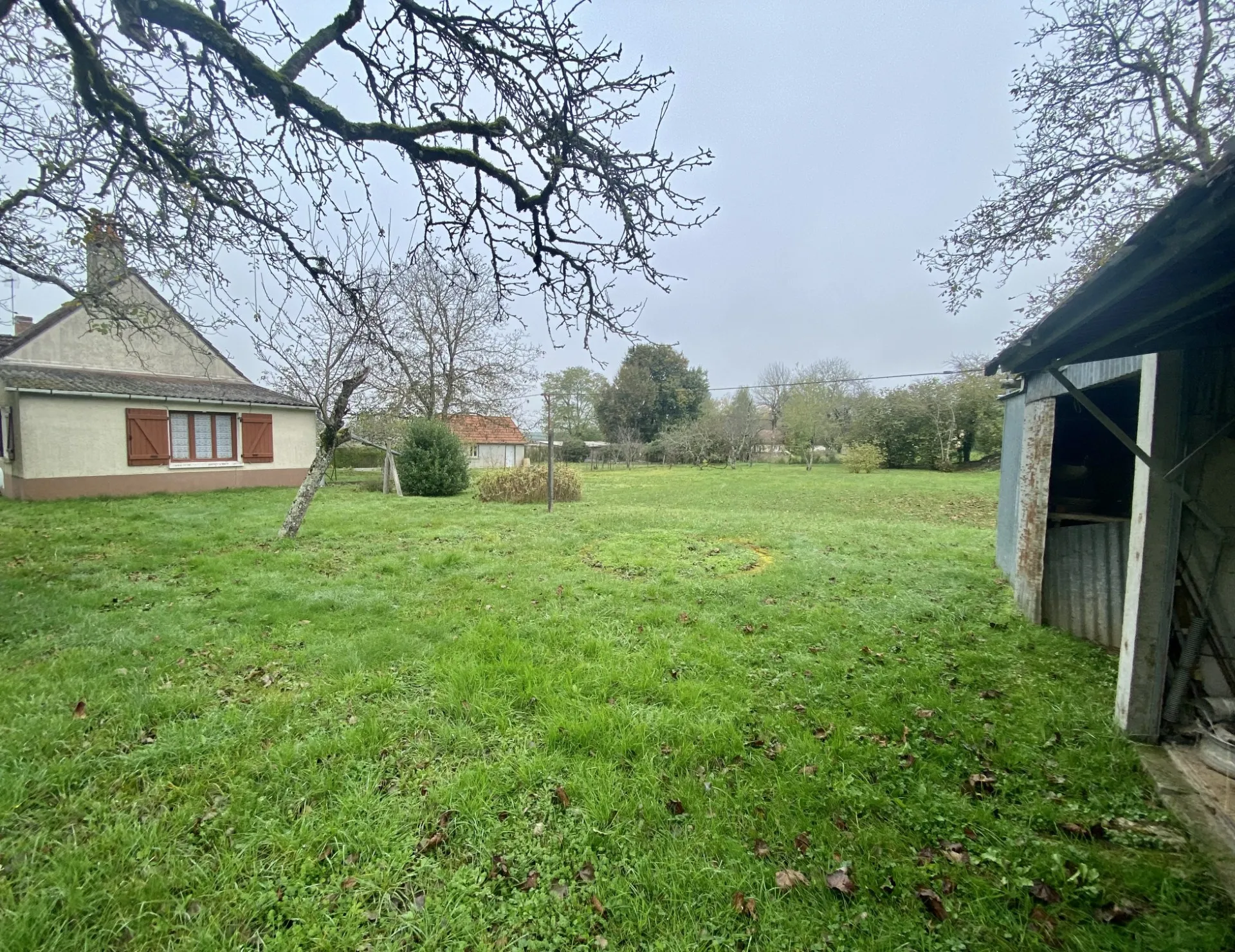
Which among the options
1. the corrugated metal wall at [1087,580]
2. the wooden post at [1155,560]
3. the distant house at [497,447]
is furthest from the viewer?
the distant house at [497,447]

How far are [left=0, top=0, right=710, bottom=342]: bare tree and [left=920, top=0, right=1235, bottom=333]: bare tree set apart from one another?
5737 millimetres

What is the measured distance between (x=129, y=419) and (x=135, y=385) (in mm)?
1124

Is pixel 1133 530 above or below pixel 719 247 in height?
below

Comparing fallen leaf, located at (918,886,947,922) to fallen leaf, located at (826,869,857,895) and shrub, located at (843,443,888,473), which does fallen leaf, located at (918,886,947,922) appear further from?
shrub, located at (843,443,888,473)

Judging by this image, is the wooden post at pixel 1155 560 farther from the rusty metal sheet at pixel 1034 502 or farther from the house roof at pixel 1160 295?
the rusty metal sheet at pixel 1034 502

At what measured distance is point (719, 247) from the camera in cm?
670

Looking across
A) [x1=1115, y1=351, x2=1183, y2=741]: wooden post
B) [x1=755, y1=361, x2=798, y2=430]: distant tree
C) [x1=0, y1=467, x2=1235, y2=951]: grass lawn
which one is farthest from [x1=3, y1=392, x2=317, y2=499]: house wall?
[x1=755, y1=361, x2=798, y2=430]: distant tree

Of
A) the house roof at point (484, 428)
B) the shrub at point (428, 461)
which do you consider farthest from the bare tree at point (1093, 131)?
the house roof at point (484, 428)

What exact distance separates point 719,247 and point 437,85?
4019mm

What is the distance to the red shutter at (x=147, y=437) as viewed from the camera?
1263 centimetres

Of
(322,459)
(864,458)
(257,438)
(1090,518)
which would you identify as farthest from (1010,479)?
(864,458)

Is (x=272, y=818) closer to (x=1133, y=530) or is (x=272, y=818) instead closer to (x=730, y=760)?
(x=730, y=760)

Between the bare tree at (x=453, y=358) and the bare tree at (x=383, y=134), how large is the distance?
11446mm

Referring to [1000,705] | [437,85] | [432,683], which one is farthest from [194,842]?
[437,85]
